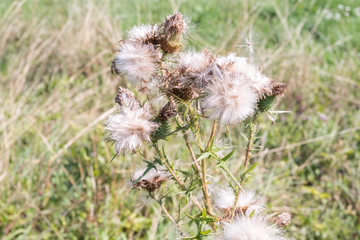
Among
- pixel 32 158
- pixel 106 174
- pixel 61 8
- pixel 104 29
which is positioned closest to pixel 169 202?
pixel 106 174

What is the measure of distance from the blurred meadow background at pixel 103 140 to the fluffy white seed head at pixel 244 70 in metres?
0.19

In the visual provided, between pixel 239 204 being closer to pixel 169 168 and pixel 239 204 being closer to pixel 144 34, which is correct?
pixel 169 168

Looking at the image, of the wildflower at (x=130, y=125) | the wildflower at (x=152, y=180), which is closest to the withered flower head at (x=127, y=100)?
the wildflower at (x=130, y=125)

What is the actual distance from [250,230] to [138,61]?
0.43 metres

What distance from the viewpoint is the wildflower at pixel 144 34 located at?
87cm

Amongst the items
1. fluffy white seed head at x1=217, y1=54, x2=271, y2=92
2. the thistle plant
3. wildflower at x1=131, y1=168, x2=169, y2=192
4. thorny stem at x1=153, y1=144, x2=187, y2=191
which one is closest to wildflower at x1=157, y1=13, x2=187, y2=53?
the thistle plant

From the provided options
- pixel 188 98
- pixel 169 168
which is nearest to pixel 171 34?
pixel 188 98

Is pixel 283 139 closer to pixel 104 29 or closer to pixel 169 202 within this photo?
pixel 169 202

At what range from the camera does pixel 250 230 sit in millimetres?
806

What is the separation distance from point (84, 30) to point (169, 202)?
85.6 inches

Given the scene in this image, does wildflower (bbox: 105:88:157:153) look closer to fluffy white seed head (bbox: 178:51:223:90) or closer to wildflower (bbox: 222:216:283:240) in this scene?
fluffy white seed head (bbox: 178:51:223:90)

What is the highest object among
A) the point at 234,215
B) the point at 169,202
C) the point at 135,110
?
the point at 135,110

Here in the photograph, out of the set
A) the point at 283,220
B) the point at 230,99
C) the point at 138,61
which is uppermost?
the point at 138,61

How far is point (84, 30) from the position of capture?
147 inches
